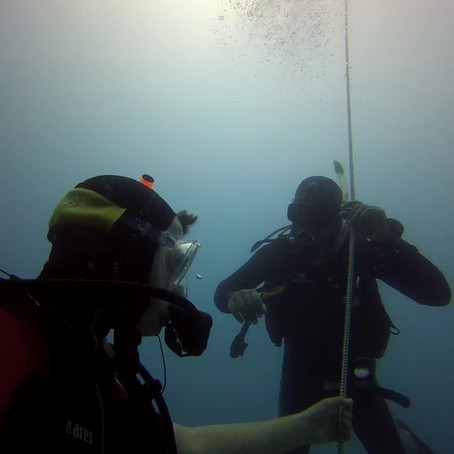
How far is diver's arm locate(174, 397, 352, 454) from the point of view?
5.94 ft

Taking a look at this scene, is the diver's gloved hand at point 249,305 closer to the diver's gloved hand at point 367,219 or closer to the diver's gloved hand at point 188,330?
the diver's gloved hand at point 367,219

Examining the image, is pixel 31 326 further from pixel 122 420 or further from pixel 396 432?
pixel 396 432

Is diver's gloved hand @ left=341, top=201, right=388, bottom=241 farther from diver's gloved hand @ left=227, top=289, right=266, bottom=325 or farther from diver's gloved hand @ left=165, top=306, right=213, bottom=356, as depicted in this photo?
diver's gloved hand @ left=165, top=306, right=213, bottom=356

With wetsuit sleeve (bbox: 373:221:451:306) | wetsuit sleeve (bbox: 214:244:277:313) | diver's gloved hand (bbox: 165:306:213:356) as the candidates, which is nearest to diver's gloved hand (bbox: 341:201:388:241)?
wetsuit sleeve (bbox: 373:221:451:306)

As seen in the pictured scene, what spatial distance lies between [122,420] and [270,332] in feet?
10.3

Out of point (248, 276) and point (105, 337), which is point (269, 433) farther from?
point (248, 276)

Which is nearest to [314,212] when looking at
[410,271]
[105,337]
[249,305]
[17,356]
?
[410,271]

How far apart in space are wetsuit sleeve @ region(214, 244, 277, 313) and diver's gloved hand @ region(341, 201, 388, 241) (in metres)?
A: 1.00

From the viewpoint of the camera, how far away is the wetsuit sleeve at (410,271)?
155 inches

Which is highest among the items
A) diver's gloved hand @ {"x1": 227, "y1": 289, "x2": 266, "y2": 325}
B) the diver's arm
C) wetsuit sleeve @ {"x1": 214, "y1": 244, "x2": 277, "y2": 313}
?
wetsuit sleeve @ {"x1": 214, "y1": 244, "x2": 277, "y2": 313}

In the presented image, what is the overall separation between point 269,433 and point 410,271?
268 centimetres

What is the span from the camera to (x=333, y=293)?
4.15 meters

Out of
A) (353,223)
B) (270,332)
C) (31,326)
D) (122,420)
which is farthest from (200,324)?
(270,332)

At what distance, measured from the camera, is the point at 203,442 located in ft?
5.94
